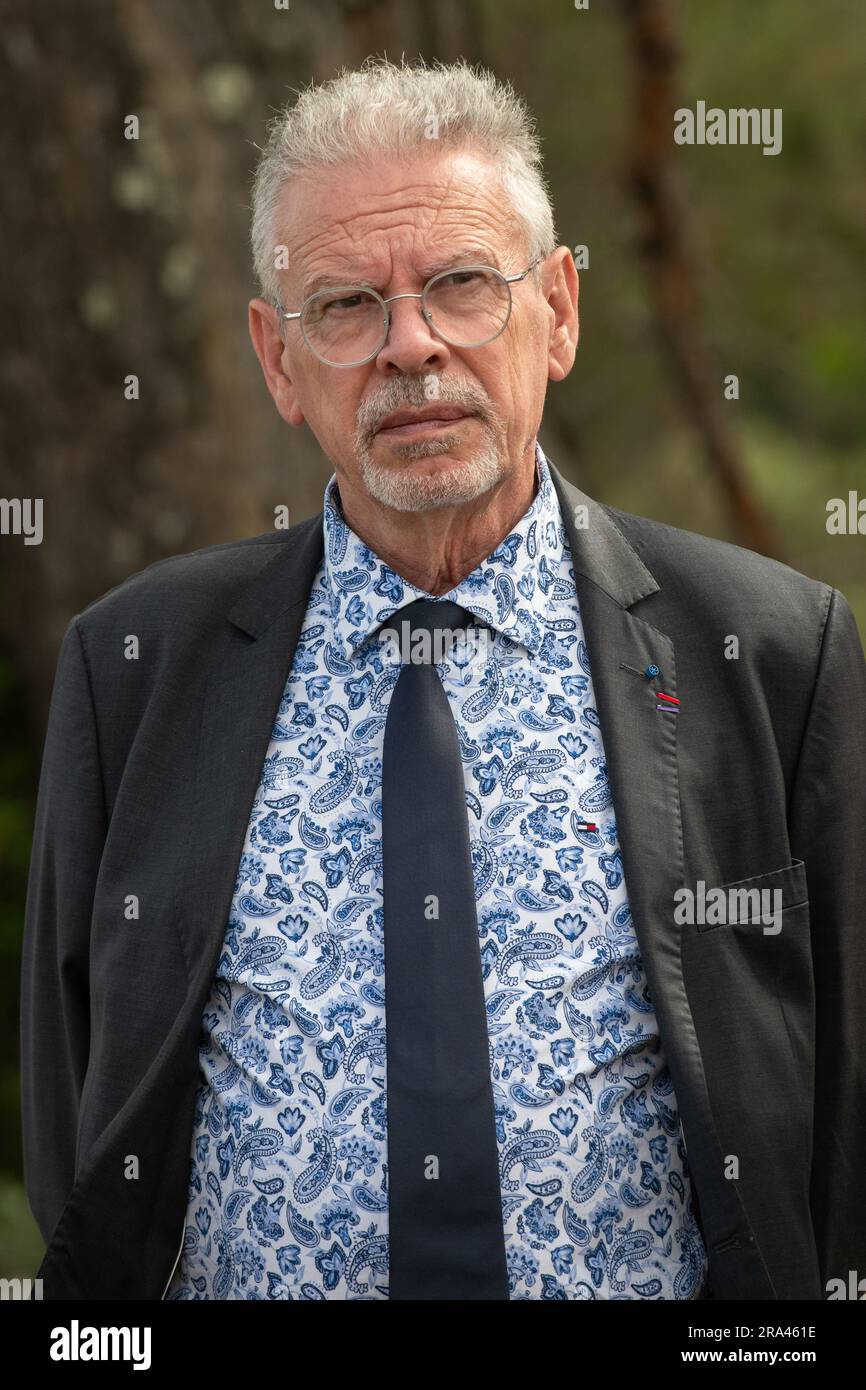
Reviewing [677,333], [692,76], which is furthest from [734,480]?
[692,76]

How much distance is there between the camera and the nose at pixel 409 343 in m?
2.07

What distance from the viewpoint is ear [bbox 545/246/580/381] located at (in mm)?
2301

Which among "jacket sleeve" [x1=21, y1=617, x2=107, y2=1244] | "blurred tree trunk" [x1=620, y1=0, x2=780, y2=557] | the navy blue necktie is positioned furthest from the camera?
"blurred tree trunk" [x1=620, y1=0, x2=780, y2=557]

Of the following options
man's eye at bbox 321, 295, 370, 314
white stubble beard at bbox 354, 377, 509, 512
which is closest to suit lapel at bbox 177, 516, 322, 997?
white stubble beard at bbox 354, 377, 509, 512

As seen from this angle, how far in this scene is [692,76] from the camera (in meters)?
6.41

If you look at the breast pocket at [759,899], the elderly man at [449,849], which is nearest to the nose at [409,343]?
the elderly man at [449,849]

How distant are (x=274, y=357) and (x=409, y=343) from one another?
0.38 meters

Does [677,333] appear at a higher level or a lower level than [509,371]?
higher

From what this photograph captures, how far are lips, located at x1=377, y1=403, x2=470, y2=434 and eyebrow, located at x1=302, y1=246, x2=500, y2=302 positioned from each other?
18 centimetres

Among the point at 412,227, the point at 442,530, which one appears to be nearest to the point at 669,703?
the point at 442,530

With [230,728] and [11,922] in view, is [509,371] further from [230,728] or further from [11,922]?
[11,922]

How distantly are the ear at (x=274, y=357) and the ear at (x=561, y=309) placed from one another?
1.34ft

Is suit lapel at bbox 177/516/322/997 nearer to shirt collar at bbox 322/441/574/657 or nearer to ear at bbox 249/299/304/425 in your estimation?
shirt collar at bbox 322/441/574/657
